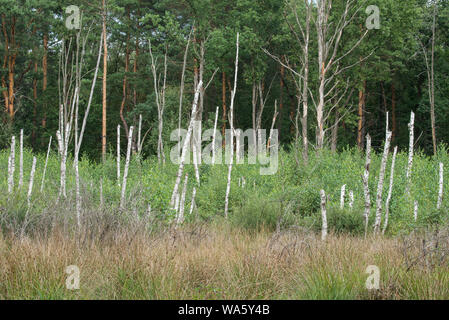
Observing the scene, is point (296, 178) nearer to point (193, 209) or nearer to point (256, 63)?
point (193, 209)

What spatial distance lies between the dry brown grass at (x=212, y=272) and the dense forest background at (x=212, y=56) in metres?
15.3

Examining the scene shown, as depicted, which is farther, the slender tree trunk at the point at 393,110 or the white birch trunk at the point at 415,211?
the slender tree trunk at the point at 393,110

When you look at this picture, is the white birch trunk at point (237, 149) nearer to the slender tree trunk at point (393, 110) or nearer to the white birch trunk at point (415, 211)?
the white birch trunk at point (415, 211)

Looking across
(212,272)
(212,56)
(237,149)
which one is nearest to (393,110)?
(212,56)

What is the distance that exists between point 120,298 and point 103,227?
4.76 ft

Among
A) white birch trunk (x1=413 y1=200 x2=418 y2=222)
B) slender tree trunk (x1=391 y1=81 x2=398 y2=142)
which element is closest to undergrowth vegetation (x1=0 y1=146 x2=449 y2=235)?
white birch trunk (x1=413 y1=200 x2=418 y2=222)

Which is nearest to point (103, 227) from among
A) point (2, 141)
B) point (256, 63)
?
point (2, 141)

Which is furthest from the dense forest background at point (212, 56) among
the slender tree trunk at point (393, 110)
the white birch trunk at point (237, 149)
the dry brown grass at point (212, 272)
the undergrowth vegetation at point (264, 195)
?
the dry brown grass at point (212, 272)

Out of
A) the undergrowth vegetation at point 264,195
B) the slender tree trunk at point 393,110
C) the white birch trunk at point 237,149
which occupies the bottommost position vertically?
the undergrowth vegetation at point 264,195

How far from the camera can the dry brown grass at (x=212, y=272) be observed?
4043 millimetres

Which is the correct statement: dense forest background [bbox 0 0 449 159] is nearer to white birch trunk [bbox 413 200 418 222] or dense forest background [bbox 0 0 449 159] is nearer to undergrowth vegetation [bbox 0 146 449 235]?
undergrowth vegetation [bbox 0 146 449 235]

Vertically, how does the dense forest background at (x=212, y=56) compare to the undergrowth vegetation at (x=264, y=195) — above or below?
above

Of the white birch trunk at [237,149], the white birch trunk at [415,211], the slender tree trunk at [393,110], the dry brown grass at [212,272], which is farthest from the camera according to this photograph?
the slender tree trunk at [393,110]

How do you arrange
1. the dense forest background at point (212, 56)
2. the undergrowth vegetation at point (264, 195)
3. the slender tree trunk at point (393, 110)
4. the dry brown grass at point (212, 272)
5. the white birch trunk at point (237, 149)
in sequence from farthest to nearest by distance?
the slender tree trunk at point (393, 110), the dense forest background at point (212, 56), the white birch trunk at point (237, 149), the undergrowth vegetation at point (264, 195), the dry brown grass at point (212, 272)
